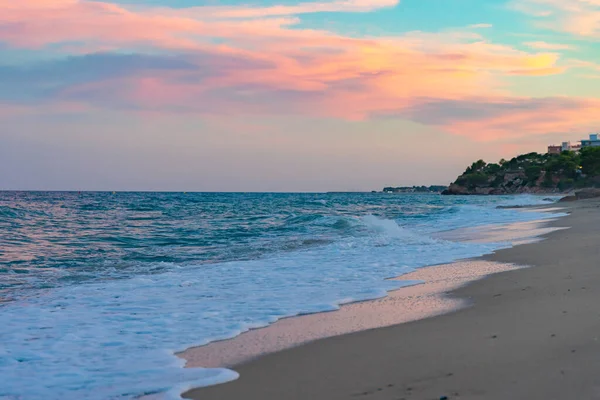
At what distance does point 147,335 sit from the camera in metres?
5.06

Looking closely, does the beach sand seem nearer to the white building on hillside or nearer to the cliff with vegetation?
the cliff with vegetation

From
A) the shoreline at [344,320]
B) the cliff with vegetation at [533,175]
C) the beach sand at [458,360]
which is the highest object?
the cliff with vegetation at [533,175]

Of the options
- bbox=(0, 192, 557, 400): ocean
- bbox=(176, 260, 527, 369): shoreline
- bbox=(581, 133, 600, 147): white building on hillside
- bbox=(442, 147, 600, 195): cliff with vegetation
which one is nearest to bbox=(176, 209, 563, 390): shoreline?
bbox=(176, 260, 527, 369): shoreline

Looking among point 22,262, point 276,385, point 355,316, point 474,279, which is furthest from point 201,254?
point 276,385

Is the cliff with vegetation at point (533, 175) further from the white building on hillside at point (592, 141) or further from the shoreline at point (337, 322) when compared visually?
the shoreline at point (337, 322)

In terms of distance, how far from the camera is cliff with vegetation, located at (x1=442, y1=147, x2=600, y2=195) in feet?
302

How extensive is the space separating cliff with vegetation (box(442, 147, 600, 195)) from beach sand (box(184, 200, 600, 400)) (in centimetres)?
8949

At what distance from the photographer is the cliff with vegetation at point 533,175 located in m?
92.2

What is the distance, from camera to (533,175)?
353 ft

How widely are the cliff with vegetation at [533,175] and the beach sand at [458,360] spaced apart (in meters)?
89.5

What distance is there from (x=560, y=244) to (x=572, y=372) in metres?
9.05

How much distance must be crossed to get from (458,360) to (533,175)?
113m

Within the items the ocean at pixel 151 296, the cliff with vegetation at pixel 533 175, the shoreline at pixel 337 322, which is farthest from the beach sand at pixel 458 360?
the cliff with vegetation at pixel 533 175

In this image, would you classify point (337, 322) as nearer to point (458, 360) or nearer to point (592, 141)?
point (458, 360)
